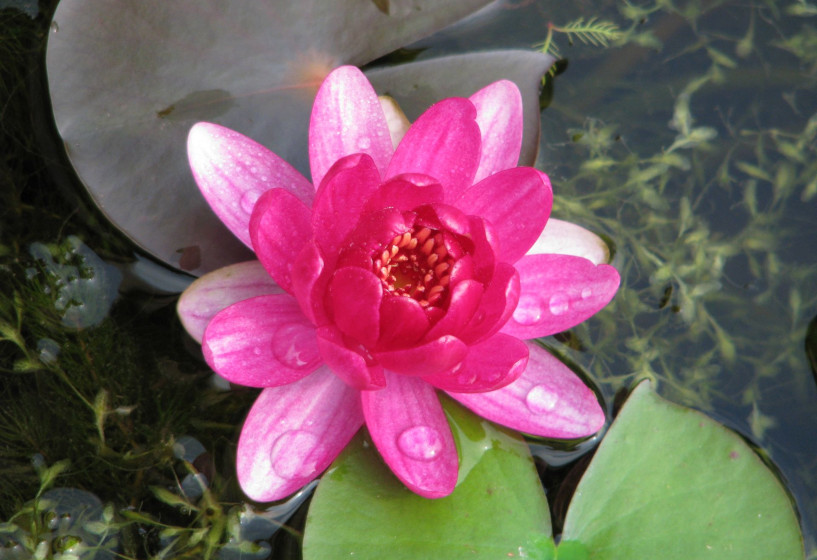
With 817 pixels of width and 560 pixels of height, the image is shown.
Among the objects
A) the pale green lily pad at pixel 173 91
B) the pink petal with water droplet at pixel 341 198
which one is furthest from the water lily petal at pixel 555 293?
the pale green lily pad at pixel 173 91

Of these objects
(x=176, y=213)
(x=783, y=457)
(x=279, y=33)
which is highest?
(x=279, y=33)

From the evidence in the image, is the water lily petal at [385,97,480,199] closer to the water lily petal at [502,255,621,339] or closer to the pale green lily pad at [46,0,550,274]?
the water lily petal at [502,255,621,339]

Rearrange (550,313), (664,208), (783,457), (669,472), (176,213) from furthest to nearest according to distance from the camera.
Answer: (664,208) → (783,457) → (176,213) → (669,472) → (550,313)

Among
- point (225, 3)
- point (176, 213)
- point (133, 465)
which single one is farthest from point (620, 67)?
point (133, 465)

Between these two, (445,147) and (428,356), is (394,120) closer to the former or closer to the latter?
(445,147)

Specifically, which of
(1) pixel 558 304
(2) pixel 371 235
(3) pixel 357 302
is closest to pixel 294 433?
(3) pixel 357 302

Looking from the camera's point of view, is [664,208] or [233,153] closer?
[233,153]

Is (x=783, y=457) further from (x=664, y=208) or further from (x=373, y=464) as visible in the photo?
(x=373, y=464)

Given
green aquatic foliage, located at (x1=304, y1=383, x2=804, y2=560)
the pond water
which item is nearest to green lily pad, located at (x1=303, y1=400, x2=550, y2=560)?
green aquatic foliage, located at (x1=304, y1=383, x2=804, y2=560)
